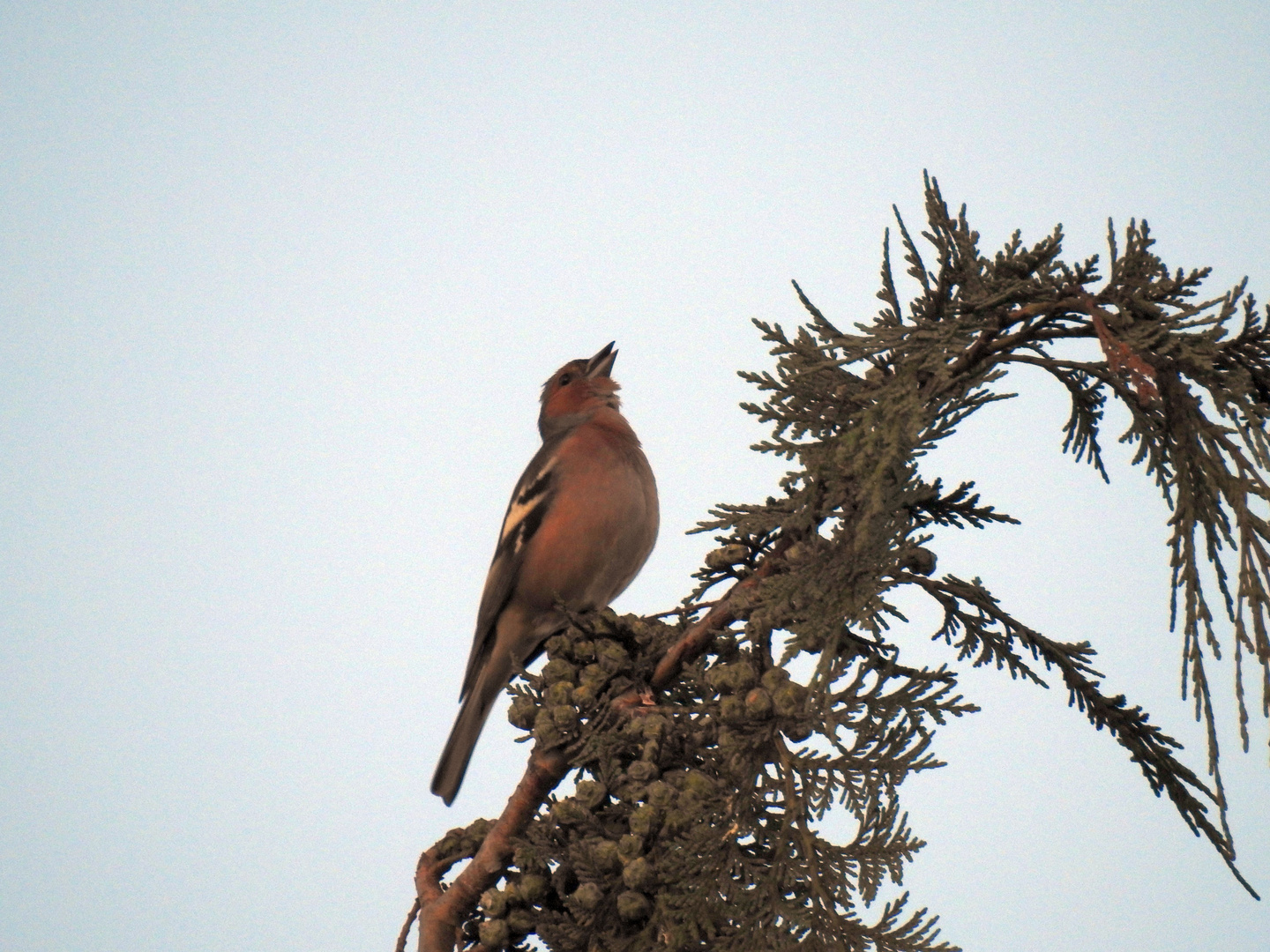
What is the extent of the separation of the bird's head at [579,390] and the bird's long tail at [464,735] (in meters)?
2.59

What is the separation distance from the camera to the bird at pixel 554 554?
20.2 feet

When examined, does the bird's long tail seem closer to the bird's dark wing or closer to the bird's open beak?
the bird's dark wing

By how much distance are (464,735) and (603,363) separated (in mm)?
3608

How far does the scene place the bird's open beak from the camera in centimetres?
859

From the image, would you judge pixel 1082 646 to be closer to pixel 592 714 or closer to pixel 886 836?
pixel 886 836

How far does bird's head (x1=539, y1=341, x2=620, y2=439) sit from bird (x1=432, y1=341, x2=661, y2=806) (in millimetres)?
1545

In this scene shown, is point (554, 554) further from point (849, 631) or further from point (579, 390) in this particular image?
point (849, 631)

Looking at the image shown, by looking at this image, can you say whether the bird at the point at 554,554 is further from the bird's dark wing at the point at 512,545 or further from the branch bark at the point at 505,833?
the branch bark at the point at 505,833

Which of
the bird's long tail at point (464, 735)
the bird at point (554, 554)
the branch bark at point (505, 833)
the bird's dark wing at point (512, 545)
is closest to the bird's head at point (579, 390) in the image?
the bird's dark wing at point (512, 545)

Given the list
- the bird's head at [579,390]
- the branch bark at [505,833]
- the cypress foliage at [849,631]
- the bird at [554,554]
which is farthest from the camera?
the bird's head at [579,390]

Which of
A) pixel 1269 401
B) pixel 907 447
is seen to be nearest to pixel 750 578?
pixel 907 447

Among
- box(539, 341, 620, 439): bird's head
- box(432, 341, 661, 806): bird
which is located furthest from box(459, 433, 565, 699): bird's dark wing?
box(539, 341, 620, 439): bird's head

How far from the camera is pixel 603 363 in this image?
340 inches

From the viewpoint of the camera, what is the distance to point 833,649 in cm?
239
